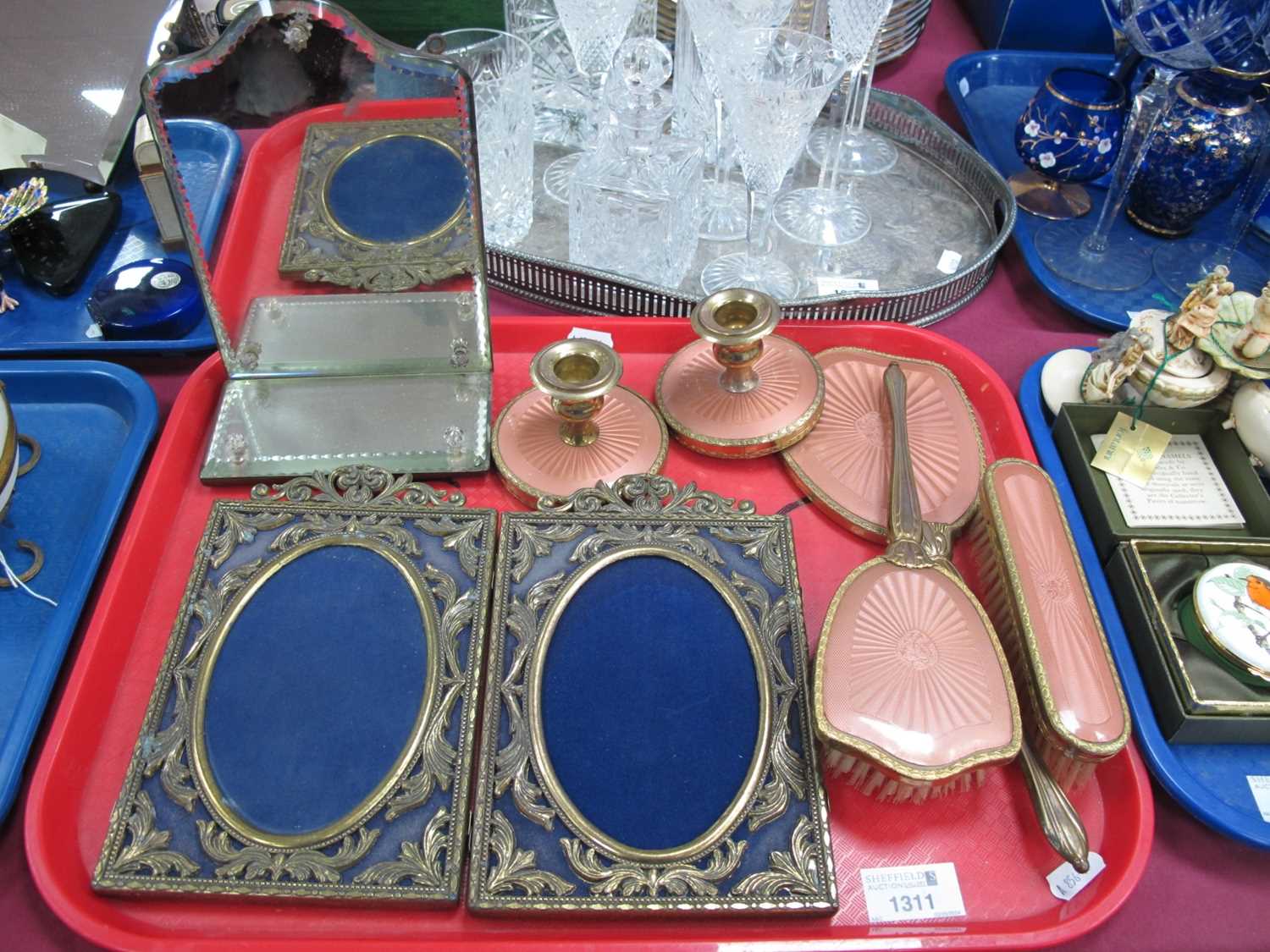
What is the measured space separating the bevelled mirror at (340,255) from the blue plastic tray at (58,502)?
0.36ft

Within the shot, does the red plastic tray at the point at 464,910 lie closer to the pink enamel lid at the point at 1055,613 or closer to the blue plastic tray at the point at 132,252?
the pink enamel lid at the point at 1055,613

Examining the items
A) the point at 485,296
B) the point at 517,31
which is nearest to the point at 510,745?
the point at 485,296

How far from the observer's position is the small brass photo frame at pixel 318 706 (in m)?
0.69

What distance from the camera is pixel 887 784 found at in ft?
2.46

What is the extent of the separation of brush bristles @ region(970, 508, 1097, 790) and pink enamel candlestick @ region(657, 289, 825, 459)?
0.68ft

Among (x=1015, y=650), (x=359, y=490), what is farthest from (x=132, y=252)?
(x=1015, y=650)

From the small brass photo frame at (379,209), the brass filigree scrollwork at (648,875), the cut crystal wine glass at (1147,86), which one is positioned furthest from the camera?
the cut crystal wine glass at (1147,86)

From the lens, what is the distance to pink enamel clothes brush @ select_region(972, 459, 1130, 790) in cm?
73

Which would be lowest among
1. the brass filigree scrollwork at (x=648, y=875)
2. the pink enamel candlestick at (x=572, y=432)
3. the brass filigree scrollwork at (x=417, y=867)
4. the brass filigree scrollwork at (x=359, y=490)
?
the brass filigree scrollwork at (x=417, y=867)

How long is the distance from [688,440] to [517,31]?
0.72m

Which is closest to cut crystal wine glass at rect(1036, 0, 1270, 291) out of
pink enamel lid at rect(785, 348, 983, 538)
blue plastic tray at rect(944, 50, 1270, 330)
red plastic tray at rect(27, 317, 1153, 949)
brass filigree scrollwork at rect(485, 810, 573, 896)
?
blue plastic tray at rect(944, 50, 1270, 330)

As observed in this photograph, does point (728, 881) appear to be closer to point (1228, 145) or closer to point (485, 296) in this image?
point (485, 296)

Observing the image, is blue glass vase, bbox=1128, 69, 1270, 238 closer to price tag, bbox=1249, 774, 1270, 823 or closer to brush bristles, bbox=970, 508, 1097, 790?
brush bristles, bbox=970, 508, 1097, 790

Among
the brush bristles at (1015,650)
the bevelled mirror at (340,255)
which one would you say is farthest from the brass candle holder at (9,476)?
the brush bristles at (1015,650)
